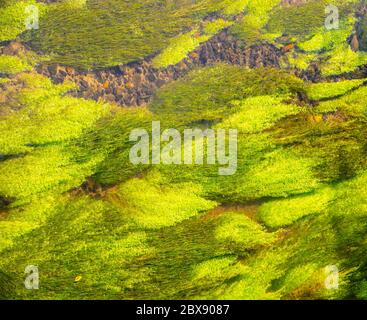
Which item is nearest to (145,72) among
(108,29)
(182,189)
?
(108,29)

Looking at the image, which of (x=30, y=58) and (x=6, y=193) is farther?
(x=30, y=58)

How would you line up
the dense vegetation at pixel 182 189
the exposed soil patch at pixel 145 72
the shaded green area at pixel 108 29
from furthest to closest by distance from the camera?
1. the shaded green area at pixel 108 29
2. the exposed soil patch at pixel 145 72
3. the dense vegetation at pixel 182 189

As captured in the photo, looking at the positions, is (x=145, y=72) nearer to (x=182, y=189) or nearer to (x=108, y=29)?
(x=108, y=29)

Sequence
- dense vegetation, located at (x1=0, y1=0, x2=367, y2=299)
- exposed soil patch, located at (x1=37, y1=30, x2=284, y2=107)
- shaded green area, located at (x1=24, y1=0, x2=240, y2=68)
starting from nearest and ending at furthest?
dense vegetation, located at (x1=0, y1=0, x2=367, y2=299) < exposed soil patch, located at (x1=37, y1=30, x2=284, y2=107) < shaded green area, located at (x1=24, y1=0, x2=240, y2=68)

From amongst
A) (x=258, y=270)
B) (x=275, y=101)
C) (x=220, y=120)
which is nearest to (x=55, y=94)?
(x=220, y=120)

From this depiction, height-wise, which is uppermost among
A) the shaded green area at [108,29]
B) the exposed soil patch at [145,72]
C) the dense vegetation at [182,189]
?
the shaded green area at [108,29]
